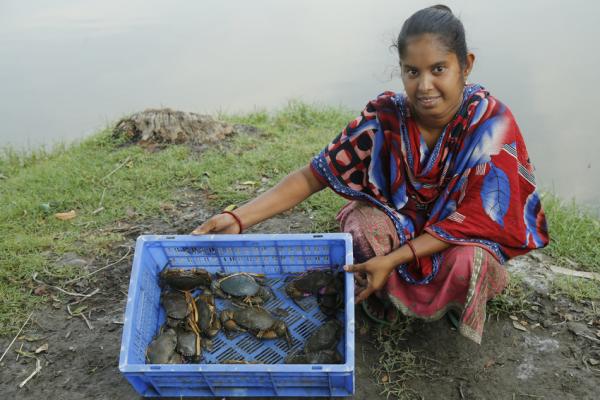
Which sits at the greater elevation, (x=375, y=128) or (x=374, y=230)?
(x=375, y=128)

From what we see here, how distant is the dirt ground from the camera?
2.08 m

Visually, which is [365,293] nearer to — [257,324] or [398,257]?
[398,257]

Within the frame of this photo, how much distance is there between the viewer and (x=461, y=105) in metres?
2.06

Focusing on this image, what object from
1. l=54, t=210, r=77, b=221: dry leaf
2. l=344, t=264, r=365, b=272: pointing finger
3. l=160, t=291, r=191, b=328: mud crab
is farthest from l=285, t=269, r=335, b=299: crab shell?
l=54, t=210, r=77, b=221: dry leaf

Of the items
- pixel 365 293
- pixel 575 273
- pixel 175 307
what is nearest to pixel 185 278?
pixel 175 307

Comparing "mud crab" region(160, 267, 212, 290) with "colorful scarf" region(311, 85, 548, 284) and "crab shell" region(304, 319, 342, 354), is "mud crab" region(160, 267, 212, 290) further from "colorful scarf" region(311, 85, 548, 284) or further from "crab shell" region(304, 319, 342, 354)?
"colorful scarf" region(311, 85, 548, 284)

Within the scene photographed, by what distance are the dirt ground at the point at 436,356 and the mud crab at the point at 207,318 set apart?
36cm

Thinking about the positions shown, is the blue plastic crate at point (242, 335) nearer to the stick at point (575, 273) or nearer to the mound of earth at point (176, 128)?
the stick at point (575, 273)

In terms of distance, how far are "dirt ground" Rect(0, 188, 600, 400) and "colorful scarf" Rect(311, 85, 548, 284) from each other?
1.12 feet

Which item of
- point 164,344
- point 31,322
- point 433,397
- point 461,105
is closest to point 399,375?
point 433,397

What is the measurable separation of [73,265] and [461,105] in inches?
78.9

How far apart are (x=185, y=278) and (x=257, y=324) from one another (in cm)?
34

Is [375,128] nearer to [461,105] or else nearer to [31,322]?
[461,105]

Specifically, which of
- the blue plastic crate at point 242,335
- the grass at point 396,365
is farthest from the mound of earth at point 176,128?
the grass at point 396,365
